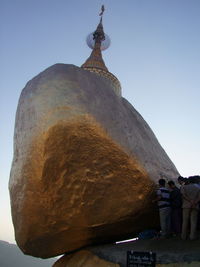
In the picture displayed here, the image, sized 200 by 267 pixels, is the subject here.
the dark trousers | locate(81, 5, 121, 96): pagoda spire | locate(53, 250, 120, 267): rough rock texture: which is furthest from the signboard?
locate(81, 5, 121, 96): pagoda spire

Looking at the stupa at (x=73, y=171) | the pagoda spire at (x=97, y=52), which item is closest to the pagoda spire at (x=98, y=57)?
the pagoda spire at (x=97, y=52)

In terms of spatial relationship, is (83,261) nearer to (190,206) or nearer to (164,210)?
(164,210)

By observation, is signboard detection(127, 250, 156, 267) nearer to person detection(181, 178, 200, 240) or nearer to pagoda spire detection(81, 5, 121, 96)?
person detection(181, 178, 200, 240)

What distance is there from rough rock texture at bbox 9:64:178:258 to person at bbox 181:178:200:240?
27.3 inches

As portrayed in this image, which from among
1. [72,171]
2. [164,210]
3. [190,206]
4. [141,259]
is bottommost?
[141,259]

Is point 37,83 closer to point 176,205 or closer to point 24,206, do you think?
point 24,206

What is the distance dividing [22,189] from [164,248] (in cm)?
244

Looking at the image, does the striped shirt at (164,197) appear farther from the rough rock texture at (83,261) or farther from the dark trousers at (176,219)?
the rough rock texture at (83,261)

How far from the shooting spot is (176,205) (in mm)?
5348

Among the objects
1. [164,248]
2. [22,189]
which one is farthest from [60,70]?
[164,248]

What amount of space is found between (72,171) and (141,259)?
5.54ft

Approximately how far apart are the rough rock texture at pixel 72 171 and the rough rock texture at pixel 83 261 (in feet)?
0.57

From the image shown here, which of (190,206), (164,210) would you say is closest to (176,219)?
(164,210)

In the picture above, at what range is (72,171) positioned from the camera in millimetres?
5016
